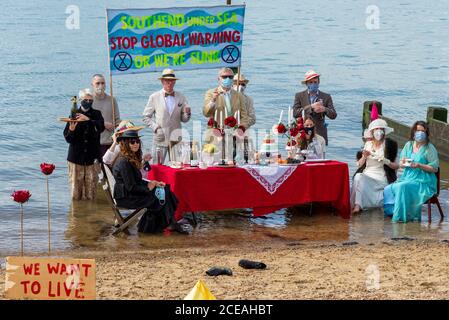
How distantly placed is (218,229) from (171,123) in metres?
1.81

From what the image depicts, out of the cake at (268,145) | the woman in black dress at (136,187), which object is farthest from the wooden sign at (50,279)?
the cake at (268,145)

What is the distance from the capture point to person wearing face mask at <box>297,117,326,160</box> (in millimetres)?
16422

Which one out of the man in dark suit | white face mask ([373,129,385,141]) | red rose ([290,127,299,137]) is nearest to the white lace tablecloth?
red rose ([290,127,299,137])

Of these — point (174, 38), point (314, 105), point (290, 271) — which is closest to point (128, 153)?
point (174, 38)

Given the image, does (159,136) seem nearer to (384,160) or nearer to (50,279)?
(384,160)

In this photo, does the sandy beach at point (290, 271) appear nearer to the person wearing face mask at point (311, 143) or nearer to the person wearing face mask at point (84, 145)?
the person wearing face mask at point (311, 143)

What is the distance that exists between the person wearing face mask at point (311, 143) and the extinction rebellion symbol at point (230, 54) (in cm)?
156

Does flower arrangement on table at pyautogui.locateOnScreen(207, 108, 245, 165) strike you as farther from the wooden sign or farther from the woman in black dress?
the wooden sign

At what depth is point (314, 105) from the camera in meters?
17.2

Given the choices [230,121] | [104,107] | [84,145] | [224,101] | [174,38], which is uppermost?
[174,38]

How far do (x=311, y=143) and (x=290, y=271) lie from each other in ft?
13.1

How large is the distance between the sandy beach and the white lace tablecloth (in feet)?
3.74
